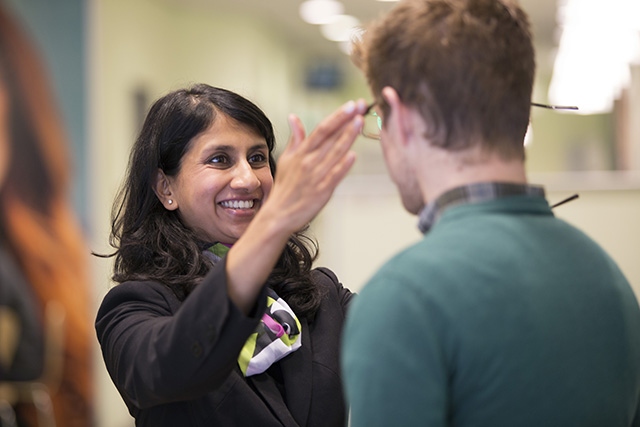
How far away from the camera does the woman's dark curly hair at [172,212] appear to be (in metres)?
1.65

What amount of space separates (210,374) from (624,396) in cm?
57

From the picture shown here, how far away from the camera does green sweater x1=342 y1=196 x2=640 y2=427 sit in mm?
946

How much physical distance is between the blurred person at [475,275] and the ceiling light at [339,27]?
580 centimetres

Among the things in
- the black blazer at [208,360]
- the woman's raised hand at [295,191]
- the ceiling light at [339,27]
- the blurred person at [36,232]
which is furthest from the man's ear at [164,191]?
the ceiling light at [339,27]

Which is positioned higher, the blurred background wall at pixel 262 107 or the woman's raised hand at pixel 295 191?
the woman's raised hand at pixel 295 191

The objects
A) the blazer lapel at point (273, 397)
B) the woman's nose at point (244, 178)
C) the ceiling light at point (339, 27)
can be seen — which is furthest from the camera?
the ceiling light at point (339, 27)

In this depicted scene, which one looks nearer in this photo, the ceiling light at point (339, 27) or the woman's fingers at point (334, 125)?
the woman's fingers at point (334, 125)

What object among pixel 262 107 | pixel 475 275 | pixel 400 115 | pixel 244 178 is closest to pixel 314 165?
pixel 400 115

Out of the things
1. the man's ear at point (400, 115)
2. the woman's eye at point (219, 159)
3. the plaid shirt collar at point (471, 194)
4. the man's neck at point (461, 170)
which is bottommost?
the woman's eye at point (219, 159)

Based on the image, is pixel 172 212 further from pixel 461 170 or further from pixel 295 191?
pixel 461 170

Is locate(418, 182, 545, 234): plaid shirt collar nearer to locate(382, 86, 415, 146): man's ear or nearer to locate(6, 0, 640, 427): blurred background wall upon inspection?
locate(382, 86, 415, 146): man's ear

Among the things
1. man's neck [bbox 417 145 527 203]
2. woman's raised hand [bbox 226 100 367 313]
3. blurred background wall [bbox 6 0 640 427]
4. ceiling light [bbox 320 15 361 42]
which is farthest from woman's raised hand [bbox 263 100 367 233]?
ceiling light [bbox 320 15 361 42]

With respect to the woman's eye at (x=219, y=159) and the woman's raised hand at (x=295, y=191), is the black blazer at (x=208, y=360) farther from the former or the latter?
the woman's eye at (x=219, y=159)

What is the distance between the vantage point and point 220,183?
1.65 meters
